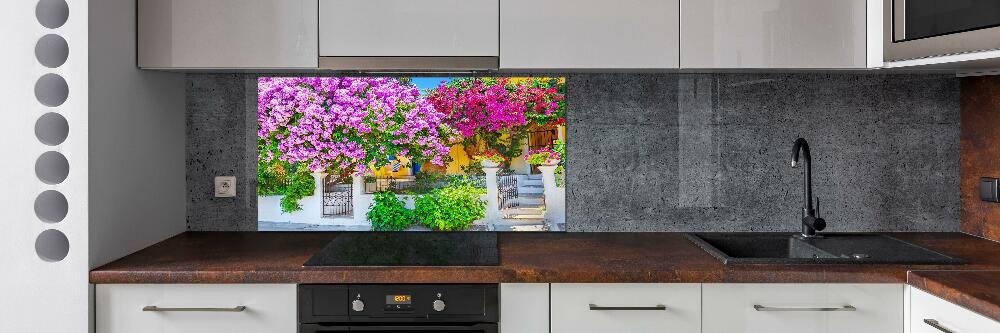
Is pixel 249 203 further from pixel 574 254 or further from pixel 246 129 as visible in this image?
pixel 574 254

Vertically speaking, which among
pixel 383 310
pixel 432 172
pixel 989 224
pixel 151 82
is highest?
pixel 151 82

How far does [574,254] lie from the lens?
2043 mm

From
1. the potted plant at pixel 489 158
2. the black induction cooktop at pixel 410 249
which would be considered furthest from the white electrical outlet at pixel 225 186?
the potted plant at pixel 489 158

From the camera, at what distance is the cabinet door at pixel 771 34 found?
210cm

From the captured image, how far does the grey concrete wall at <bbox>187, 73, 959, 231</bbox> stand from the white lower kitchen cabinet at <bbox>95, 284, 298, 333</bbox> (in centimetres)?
71

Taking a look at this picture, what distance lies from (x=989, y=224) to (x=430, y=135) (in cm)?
189

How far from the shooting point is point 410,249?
2121 millimetres

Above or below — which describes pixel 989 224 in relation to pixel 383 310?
above
